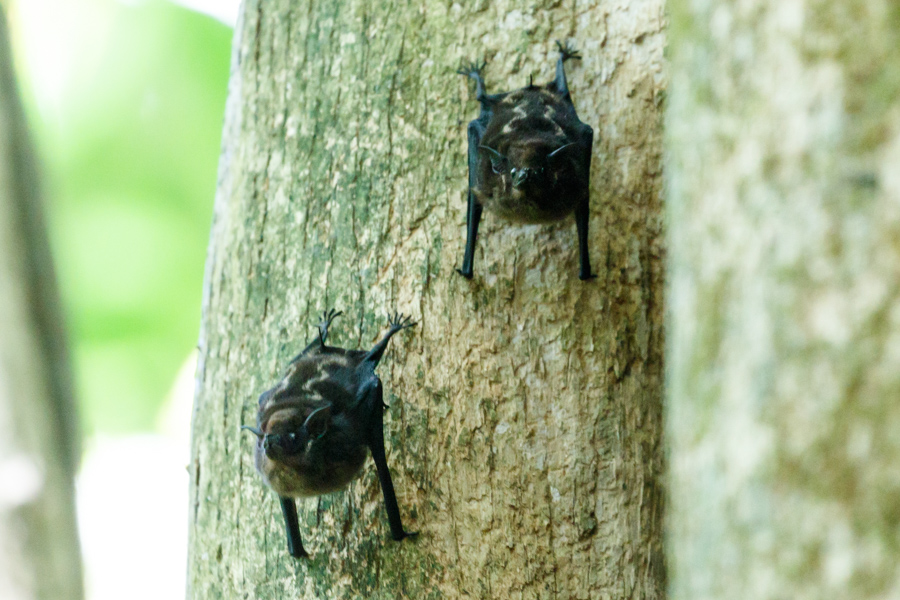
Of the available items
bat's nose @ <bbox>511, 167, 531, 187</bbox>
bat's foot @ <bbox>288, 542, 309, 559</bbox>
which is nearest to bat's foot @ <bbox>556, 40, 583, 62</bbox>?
bat's nose @ <bbox>511, 167, 531, 187</bbox>

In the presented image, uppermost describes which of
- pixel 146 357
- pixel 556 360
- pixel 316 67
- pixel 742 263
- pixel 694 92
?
pixel 316 67

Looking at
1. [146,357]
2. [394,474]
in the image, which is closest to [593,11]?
[394,474]

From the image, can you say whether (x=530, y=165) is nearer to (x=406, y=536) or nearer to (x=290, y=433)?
(x=290, y=433)

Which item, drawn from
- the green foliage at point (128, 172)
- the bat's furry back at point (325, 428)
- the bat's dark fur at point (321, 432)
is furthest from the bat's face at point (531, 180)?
the green foliage at point (128, 172)

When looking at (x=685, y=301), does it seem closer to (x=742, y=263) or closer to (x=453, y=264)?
(x=742, y=263)

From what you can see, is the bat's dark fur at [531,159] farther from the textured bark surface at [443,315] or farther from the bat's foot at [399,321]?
the bat's foot at [399,321]

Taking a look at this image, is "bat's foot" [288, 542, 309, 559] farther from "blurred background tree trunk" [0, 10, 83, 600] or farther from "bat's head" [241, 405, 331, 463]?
"blurred background tree trunk" [0, 10, 83, 600]
